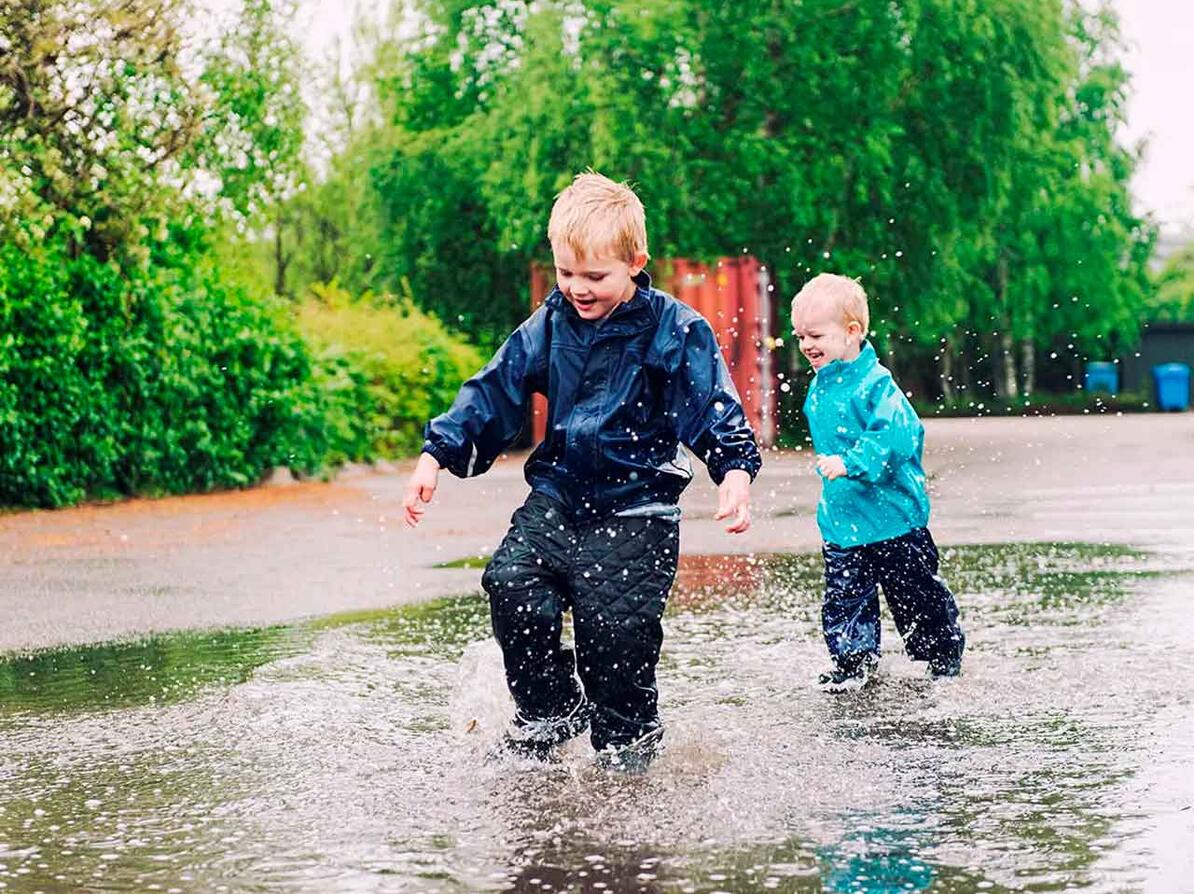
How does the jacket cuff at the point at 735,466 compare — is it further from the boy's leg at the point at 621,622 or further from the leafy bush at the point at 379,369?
the leafy bush at the point at 379,369

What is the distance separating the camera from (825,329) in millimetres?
6523

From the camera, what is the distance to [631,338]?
5.29 meters

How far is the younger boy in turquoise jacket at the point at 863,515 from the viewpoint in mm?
6523

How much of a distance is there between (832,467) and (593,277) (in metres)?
1.44

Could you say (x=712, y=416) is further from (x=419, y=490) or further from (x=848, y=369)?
(x=848, y=369)

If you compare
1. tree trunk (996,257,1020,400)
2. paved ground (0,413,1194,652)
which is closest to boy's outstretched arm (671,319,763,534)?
paved ground (0,413,1194,652)

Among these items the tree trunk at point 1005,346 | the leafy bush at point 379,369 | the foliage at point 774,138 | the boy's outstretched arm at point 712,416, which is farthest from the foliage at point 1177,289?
the boy's outstretched arm at point 712,416

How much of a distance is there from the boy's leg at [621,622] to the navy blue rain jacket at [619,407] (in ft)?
0.33

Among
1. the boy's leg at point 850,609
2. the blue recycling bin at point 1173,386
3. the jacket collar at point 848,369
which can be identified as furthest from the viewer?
the blue recycling bin at point 1173,386

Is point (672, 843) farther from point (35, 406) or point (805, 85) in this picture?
point (805, 85)

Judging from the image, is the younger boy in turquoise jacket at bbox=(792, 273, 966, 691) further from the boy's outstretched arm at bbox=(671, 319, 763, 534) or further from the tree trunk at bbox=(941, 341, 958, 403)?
the tree trunk at bbox=(941, 341, 958, 403)

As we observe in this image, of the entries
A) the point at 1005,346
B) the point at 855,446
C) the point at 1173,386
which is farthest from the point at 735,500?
the point at 1005,346

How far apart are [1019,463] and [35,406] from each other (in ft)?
34.4

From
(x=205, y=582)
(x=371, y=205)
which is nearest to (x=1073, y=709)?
(x=205, y=582)
